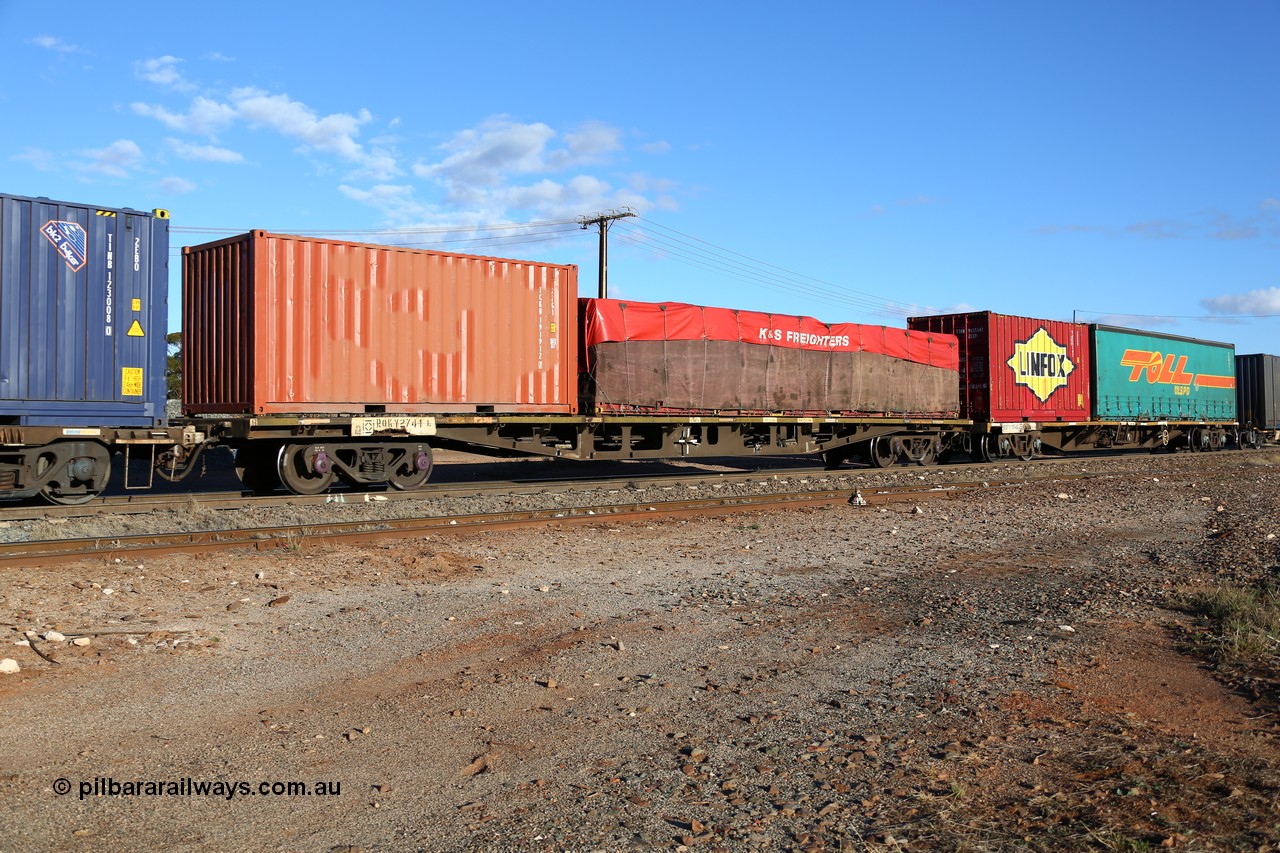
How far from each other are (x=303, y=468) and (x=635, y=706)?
31.8ft

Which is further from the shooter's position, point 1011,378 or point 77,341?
point 1011,378

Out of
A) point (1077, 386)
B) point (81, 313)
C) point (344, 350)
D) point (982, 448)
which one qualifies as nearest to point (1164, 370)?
point (1077, 386)

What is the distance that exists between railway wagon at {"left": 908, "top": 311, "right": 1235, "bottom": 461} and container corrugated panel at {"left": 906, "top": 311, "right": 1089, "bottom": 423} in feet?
0.09

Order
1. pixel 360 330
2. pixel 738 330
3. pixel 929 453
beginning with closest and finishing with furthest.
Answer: pixel 360 330 → pixel 738 330 → pixel 929 453

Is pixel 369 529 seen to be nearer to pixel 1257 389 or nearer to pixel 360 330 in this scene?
pixel 360 330

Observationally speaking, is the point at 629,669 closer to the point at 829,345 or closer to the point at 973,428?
the point at 829,345

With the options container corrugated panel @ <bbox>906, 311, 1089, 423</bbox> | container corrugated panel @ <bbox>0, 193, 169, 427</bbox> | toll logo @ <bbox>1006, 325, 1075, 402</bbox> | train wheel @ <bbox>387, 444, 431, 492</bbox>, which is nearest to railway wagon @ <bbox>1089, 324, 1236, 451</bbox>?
container corrugated panel @ <bbox>906, 311, 1089, 423</bbox>

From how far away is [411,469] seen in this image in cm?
1402

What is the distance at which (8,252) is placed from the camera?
35.1 ft

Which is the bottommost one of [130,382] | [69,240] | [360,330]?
[130,382]

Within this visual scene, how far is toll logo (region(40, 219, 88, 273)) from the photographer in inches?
435

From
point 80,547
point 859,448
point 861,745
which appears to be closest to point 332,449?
point 80,547

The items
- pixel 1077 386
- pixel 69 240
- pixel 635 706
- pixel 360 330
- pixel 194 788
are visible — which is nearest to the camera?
pixel 194 788

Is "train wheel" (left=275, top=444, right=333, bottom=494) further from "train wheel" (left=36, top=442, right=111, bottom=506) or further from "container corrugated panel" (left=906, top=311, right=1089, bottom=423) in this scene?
"container corrugated panel" (left=906, top=311, right=1089, bottom=423)
